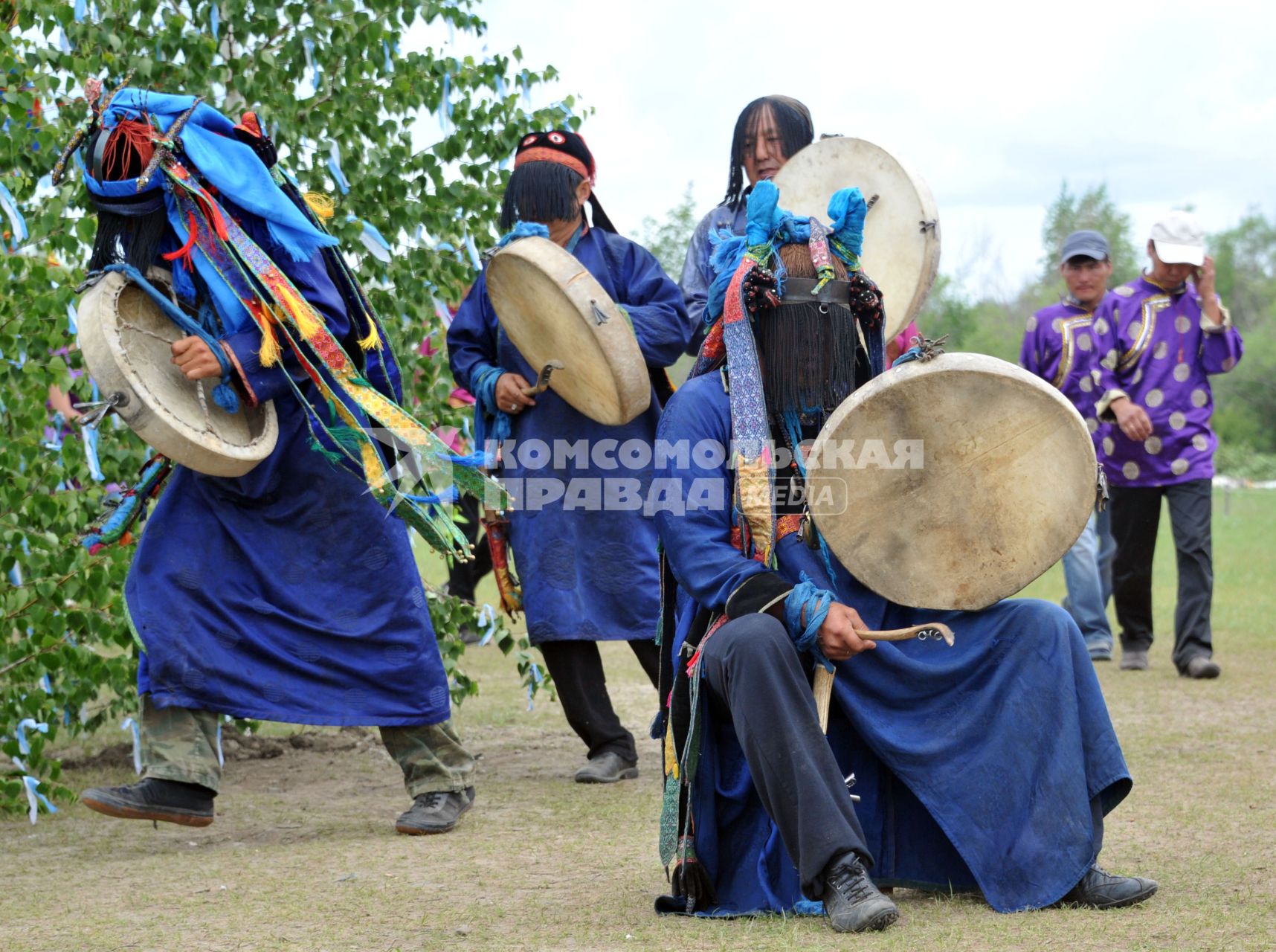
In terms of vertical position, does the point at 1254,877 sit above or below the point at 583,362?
below

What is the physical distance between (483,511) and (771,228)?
2038 millimetres

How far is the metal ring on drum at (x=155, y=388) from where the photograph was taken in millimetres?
4293

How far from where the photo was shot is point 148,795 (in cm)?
445

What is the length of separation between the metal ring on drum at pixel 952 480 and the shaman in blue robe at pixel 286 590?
163 centimetres

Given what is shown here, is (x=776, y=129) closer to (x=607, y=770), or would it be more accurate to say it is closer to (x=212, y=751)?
(x=607, y=770)

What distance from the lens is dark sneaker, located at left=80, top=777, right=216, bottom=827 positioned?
436 cm

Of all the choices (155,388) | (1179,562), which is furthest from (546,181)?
(1179,562)

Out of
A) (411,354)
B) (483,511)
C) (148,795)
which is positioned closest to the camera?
(148,795)

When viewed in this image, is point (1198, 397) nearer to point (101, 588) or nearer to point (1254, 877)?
point (1254, 877)

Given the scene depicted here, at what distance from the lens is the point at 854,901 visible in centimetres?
334

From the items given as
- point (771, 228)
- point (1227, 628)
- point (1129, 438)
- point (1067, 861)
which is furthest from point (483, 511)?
point (1227, 628)

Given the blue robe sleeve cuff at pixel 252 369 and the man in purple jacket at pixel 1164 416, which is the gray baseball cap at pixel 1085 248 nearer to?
the man in purple jacket at pixel 1164 416

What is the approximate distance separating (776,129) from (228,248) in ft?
6.68

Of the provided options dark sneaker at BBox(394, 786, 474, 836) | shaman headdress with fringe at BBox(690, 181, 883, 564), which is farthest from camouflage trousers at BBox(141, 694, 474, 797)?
shaman headdress with fringe at BBox(690, 181, 883, 564)
